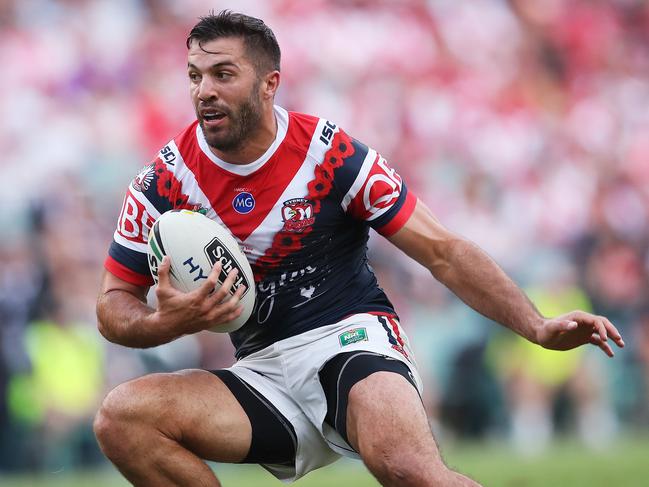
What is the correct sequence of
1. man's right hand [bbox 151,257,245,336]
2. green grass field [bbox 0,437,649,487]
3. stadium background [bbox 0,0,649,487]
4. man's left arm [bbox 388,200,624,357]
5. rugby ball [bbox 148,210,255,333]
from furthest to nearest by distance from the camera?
stadium background [bbox 0,0,649,487] < green grass field [bbox 0,437,649,487] < man's left arm [bbox 388,200,624,357] < rugby ball [bbox 148,210,255,333] < man's right hand [bbox 151,257,245,336]

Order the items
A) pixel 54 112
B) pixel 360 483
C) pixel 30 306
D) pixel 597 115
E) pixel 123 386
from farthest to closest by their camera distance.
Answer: pixel 597 115 < pixel 54 112 < pixel 30 306 < pixel 360 483 < pixel 123 386

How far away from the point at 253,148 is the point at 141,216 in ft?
1.93

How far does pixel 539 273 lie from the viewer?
12562 mm

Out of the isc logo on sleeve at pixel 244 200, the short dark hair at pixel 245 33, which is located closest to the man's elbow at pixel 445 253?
the isc logo on sleeve at pixel 244 200

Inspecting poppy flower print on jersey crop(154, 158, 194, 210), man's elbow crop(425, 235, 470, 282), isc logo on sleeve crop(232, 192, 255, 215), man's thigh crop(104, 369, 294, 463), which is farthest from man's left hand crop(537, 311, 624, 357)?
poppy flower print on jersey crop(154, 158, 194, 210)

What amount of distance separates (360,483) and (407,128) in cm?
498

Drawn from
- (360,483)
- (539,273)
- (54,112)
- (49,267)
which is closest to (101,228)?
(49,267)

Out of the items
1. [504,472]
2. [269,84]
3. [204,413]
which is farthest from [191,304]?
[504,472]

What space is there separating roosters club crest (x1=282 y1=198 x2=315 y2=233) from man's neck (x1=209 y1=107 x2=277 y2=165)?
0.26 meters

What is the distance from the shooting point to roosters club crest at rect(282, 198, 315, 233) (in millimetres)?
5250

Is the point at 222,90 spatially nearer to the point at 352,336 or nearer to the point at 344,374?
the point at 352,336

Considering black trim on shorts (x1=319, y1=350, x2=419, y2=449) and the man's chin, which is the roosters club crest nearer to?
the man's chin

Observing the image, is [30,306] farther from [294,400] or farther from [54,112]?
[294,400]

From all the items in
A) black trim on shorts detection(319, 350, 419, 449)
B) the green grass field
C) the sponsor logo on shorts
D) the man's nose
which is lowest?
the green grass field
